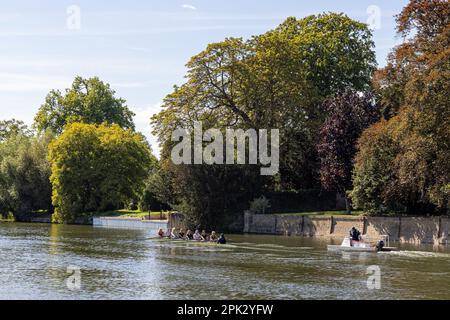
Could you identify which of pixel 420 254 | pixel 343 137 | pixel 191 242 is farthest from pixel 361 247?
pixel 343 137

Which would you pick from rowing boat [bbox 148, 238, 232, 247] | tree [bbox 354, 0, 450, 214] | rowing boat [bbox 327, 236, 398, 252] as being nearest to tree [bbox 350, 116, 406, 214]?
tree [bbox 354, 0, 450, 214]

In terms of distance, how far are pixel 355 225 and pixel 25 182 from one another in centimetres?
5554

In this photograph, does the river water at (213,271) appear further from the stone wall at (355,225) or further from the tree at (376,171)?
the tree at (376,171)

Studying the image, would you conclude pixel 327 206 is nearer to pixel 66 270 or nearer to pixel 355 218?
pixel 355 218

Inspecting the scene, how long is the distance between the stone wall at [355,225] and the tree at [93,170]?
28962 mm

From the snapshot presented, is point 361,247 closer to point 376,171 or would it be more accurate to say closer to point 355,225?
point 376,171

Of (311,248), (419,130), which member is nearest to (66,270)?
(311,248)

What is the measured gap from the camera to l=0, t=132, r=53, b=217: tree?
355 ft

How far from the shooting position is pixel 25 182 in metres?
109

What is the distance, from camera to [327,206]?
275 ft

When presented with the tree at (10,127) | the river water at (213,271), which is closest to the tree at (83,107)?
the tree at (10,127)

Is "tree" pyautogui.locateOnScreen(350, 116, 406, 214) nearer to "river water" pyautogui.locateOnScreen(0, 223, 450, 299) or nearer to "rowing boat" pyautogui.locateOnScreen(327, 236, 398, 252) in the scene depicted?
"river water" pyautogui.locateOnScreen(0, 223, 450, 299)

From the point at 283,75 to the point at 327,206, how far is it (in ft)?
49.3

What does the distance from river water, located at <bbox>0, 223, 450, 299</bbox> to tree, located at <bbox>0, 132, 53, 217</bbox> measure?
45.8 meters
